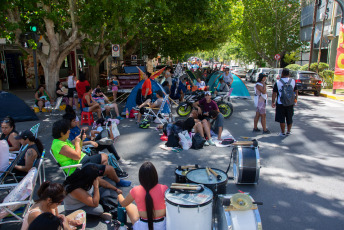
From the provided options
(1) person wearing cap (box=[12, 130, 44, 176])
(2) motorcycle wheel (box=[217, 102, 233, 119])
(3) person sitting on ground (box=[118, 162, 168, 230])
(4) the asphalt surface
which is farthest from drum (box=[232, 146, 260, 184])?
(2) motorcycle wheel (box=[217, 102, 233, 119])

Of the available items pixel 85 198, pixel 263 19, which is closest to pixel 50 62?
pixel 85 198

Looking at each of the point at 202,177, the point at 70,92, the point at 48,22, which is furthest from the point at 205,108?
the point at 48,22

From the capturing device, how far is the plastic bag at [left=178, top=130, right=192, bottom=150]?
6.95 meters

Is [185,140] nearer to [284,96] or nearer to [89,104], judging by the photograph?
[284,96]

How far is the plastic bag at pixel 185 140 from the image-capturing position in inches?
274

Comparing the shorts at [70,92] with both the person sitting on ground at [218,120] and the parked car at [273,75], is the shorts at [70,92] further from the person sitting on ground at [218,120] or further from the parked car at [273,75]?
the parked car at [273,75]

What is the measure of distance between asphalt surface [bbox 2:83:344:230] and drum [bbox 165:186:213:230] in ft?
4.05

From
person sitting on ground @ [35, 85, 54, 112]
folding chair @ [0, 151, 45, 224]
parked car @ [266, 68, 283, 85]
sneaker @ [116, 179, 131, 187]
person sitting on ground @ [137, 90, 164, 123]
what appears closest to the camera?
folding chair @ [0, 151, 45, 224]

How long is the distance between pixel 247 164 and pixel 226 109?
19.2 ft

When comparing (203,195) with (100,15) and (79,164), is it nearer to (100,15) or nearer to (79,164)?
(79,164)

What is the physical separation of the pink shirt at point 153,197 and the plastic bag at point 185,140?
3.69 m

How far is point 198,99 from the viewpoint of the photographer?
10.5 metres

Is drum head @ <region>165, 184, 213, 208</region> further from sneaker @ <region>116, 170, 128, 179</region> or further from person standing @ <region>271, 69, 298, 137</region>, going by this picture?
person standing @ <region>271, 69, 298, 137</region>

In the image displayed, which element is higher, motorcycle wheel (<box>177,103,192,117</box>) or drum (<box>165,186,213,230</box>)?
drum (<box>165,186,213,230</box>)
